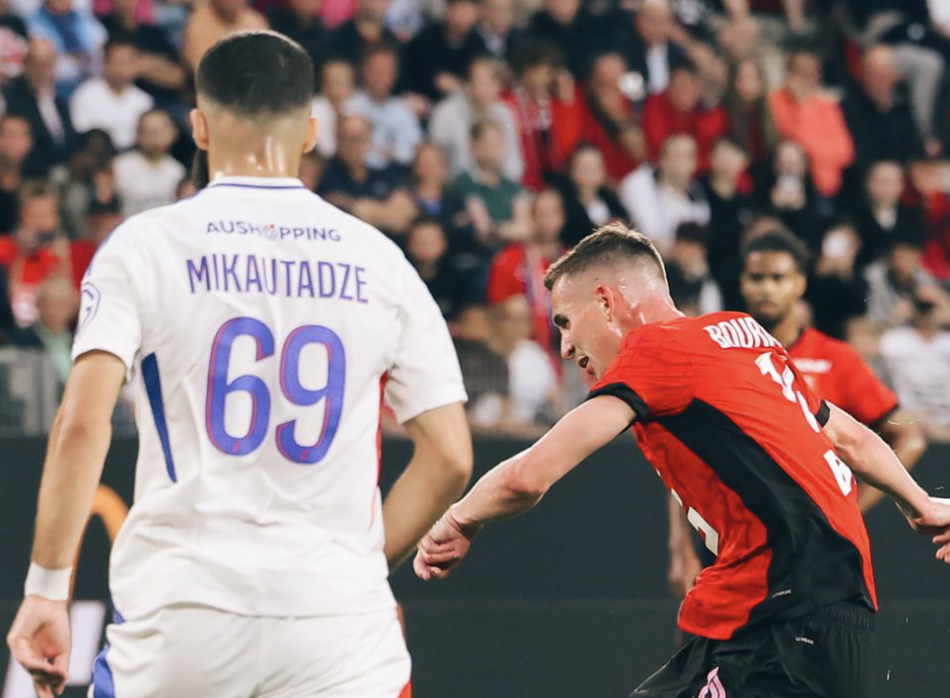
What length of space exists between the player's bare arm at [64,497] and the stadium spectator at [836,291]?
8.18 metres

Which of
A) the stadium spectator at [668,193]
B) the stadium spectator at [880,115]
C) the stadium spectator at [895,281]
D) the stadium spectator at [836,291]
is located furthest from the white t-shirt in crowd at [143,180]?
the stadium spectator at [880,115]

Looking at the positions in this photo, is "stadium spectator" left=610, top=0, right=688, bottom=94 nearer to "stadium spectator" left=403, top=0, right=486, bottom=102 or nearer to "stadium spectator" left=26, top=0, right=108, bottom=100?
"stadium spectator" left=403, top=0, right=486, bottom=102

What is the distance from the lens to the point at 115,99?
1103cm

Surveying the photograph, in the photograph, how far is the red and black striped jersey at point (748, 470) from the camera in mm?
4277

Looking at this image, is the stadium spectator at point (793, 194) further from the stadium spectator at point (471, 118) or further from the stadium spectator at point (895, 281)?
the stadium spectator at point (471, 118)

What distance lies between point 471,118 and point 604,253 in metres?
7.31

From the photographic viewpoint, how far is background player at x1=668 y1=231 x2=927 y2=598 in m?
7.01

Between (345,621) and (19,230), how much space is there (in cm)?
707

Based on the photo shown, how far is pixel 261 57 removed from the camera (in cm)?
355

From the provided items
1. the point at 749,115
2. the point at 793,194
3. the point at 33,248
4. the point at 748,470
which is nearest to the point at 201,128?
the point at 748,470

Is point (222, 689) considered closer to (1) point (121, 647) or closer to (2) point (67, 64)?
(1) point (121, 647)

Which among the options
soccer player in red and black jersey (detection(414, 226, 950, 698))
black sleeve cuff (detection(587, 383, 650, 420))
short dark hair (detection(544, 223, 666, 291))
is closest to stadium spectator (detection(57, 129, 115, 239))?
short dark hair (detection(544, 223, 666, 291))

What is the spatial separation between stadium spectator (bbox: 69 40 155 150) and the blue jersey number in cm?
775

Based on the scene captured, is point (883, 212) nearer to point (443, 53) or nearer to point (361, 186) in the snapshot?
point (443, 53)
